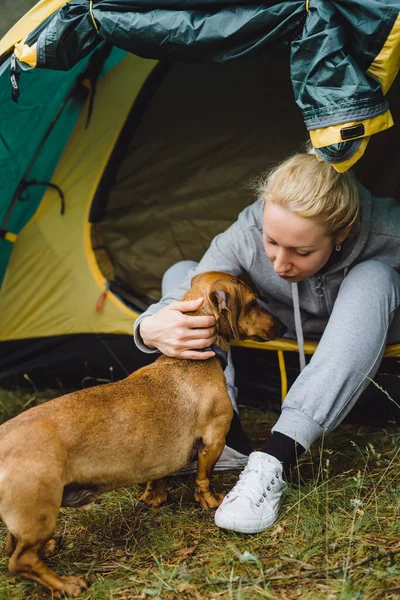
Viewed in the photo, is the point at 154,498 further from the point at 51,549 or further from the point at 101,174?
the point at 101,174

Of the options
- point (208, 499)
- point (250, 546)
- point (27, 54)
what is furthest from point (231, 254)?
point (250, 546)

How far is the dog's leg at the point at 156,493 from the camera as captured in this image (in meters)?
3.18

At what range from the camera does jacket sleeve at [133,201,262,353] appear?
11.6ft

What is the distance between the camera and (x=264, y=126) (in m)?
4.76

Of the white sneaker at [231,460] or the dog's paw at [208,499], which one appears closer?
the dog's paw at [208,499]

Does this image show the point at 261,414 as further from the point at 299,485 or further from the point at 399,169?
the point at 399,169

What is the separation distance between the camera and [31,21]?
3.40 meters

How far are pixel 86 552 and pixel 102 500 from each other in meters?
0.45

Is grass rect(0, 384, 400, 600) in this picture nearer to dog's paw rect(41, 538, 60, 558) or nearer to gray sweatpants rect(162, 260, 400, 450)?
dog's paw rect(41, 538, 60, 558)

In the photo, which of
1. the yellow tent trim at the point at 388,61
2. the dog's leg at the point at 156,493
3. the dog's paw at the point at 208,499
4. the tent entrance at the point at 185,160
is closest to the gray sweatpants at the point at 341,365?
the dog's paw at the point at 208,499

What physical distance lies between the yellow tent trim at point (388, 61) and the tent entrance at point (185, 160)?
6.37ft

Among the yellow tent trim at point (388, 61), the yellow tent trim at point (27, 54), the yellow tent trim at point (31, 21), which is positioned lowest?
the yellow tent trim at point (388, 61)

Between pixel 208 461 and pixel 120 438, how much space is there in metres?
0.51

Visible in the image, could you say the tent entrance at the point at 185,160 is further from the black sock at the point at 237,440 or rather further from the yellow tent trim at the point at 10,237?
the black sock at the point at 237,440
